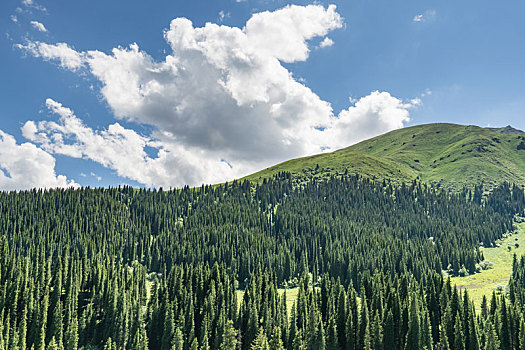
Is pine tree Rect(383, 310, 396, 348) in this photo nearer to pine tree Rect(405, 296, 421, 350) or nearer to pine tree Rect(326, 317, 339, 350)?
pine tree Rect(405, 296, 421, 350)

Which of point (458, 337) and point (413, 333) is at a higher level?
point (413, 333)

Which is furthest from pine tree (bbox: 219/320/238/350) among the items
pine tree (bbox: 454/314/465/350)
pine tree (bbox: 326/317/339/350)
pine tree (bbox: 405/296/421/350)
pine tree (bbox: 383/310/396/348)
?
pine tree (bbox: 454/314/465/350)

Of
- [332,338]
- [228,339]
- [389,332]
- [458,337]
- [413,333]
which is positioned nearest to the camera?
[458,337]

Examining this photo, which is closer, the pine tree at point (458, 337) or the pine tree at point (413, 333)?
the pine tree at point (458, 337)

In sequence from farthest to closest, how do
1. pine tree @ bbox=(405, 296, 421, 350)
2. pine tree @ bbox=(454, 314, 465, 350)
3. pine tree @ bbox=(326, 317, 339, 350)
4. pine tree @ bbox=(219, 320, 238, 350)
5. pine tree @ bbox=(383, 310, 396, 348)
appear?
pine tree @ bbox=(326, 317, 339, 350) → pine tree @ bbox=(219, 320, 238, 350) → pine tree @ bbox=(383, 310, 396, 348) → pine tree @ bbox=(405, 296, 421, 350) → pine tree @ bbox=(454, 314, 465, 350)

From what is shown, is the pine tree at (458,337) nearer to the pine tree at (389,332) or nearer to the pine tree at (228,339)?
the pine tree at (389,332)

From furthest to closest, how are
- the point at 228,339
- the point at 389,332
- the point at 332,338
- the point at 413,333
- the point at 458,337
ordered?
the point at 332,338, the point at 228,339, the point at 389,332, the point at 413,333, the point at 458,337

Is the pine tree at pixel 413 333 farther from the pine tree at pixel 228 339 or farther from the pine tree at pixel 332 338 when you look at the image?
the pine tree at pixel 228 339

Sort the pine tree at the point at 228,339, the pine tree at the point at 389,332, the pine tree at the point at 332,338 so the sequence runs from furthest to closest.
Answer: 1. the pine tree at the point at 332,338
2. the pine tree at the point at 228,339
3. the pine tree at the point at 389,332

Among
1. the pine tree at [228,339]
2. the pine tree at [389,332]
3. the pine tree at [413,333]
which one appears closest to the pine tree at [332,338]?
the pine tree at [389,332]

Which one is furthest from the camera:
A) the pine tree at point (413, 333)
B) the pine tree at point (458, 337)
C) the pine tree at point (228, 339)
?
the pine tree at point (228, 339)

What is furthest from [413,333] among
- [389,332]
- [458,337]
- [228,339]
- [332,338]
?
[228,339]

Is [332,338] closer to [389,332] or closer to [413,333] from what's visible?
[389,332]

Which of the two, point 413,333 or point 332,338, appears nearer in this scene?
point 413,333
